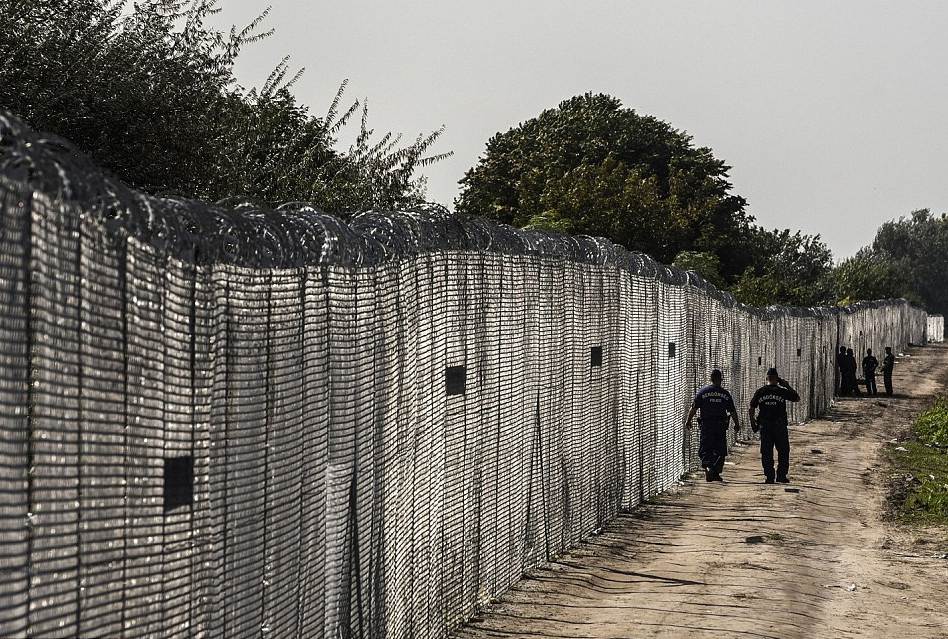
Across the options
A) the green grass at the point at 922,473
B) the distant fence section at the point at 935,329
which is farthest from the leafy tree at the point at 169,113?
the distant fence section at the point at 935,329

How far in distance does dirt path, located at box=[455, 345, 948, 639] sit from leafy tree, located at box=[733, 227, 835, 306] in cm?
3730

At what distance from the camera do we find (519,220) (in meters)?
60.5

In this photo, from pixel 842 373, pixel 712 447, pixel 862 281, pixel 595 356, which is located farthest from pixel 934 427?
pixel 862 281

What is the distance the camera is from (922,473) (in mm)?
21516

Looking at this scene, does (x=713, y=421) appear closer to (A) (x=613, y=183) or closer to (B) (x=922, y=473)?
(B) (x=922, y=473)

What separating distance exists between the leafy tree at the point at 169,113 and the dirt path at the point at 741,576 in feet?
18.1

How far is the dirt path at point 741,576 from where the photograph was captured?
32.2 feet

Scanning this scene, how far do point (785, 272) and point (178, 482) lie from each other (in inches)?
3058

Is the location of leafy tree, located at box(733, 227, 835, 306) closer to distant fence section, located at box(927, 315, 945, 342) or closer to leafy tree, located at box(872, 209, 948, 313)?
distant fence section, located at box(927, 315, 945, 342)

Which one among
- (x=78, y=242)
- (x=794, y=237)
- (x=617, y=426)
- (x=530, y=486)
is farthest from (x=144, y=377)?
(x=794, y=237)

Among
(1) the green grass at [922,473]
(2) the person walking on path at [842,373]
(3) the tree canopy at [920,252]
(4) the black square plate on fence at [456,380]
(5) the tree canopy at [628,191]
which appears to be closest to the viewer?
(4) the black square plate on fence at [456,380]

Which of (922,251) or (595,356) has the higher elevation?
(922,251)

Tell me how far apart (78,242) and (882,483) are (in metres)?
18.0

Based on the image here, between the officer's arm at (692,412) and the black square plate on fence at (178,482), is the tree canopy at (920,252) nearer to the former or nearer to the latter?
the officer's arm at (692,412)
